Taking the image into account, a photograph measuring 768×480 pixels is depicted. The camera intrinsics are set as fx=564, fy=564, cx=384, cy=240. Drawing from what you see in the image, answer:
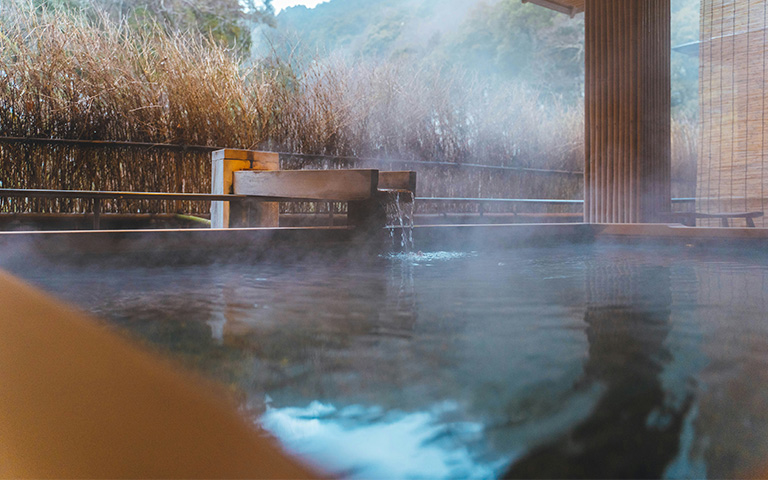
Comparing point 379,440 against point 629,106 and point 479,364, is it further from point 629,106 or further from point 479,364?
point 629,106

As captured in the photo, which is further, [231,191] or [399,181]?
[399,181]

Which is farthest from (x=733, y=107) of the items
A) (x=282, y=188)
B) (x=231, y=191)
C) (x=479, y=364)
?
(x=479, y=364)

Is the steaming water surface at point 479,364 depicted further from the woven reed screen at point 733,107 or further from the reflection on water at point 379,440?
the woven reed screen at point 733,107

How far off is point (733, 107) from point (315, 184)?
3.69 meters

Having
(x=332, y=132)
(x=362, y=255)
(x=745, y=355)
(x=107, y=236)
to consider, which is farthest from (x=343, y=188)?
(x=745, y=355)

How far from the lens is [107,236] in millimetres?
2496

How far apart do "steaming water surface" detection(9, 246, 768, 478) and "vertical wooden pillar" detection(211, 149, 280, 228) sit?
59.5 inches

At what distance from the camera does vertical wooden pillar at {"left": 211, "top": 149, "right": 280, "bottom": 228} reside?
372 centimetres

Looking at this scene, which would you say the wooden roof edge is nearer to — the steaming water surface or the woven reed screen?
the woven reed screen

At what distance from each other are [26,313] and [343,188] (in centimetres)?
203

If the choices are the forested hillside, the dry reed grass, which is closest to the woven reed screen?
the dry reed grass

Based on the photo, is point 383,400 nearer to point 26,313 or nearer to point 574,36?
point 26,313

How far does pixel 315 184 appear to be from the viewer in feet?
11.4

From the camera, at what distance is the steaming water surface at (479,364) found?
0.71 meters
